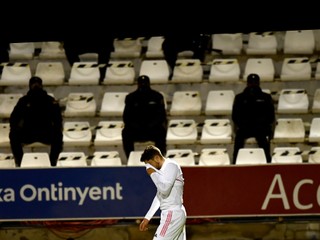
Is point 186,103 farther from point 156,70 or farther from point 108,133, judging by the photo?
point 108,133

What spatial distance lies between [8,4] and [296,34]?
451 cm

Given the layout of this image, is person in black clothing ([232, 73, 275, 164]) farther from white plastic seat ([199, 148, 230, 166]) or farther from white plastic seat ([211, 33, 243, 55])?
white plastic seat ([211, 33, 243, 55])

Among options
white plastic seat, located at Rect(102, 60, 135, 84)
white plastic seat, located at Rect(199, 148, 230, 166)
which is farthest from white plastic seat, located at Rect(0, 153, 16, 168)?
white plastic seat, located at Rect(199, 148, 230, 166)

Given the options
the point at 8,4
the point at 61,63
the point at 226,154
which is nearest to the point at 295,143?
the point at 226,154

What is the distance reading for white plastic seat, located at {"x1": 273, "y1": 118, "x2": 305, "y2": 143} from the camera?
11648mm

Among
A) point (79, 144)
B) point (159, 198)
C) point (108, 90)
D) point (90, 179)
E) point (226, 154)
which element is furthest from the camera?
point (108, 90)

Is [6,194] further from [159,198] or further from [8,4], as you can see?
[8,4]

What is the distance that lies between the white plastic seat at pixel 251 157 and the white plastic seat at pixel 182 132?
3.40 ft

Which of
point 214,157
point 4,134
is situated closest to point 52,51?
point 4,134

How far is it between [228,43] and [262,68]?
2.66 ft

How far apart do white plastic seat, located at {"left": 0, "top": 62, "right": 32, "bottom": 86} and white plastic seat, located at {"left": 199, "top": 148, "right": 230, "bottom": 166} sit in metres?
3.22

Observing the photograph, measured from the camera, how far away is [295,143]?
11.7m

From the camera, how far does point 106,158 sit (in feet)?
37.2

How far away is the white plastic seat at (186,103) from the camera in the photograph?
12.1m
